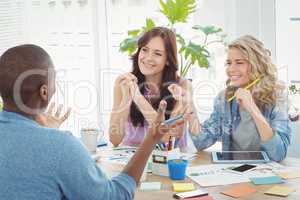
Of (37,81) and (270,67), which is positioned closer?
(37,81)

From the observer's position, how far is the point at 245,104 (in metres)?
1.90

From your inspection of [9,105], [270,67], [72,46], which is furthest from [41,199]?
[72,46]

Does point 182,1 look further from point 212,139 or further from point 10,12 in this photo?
point 10,12

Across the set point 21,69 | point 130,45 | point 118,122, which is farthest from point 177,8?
point 21,69

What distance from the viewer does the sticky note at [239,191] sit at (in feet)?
4.42

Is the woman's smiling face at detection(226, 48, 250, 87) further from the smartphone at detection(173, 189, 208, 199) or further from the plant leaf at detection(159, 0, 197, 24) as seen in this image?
the smartphone at detection(173, 189, 208, 199)

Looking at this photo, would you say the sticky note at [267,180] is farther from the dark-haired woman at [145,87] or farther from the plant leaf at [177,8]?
the plant leaf at [177,8]

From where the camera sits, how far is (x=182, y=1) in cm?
251

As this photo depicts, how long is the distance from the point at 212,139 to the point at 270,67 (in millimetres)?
517

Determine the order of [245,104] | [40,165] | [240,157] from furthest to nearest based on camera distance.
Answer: [245,104] < [240,157] < [40,165]

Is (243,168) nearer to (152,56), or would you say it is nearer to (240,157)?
(240,157)

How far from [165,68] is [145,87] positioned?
177 millimetres

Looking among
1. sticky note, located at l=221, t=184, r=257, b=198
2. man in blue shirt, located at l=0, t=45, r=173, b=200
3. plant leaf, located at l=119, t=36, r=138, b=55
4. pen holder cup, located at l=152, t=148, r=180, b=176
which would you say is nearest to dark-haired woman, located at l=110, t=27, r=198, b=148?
plant leaf, located at l=119, t=36, r=138, b=55

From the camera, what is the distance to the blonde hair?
2.01 metres
